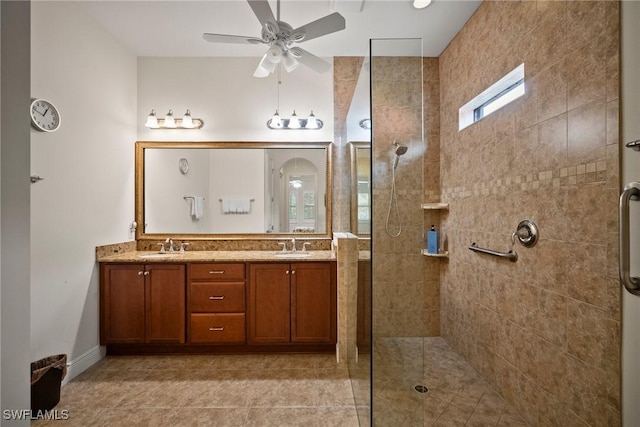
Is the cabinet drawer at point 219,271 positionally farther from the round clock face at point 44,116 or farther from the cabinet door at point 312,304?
the round clock face at point 44,116

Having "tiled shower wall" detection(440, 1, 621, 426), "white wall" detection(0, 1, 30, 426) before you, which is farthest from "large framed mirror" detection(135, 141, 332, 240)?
"white wall" detection(0, 1, 30, 426)

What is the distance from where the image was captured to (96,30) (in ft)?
8.22

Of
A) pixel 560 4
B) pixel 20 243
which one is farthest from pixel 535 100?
pixel 20 243

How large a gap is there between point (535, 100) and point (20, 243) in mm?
2297

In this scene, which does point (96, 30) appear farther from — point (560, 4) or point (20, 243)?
point (560, 4)

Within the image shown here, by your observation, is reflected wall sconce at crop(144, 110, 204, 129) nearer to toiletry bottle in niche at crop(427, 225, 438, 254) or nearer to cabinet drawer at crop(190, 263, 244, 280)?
cabinet drawer at crop(190, 263, 244, 280)

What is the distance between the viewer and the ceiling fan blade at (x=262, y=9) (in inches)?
66.2

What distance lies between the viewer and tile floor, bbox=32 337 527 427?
1.51 m

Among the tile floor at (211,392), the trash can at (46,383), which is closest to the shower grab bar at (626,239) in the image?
the tile floor at (211,392)

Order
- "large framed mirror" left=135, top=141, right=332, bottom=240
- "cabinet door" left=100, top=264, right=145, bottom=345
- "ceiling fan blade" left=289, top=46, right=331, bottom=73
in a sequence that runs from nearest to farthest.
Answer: "ceiling fan blade" left=289, top=46, right=331, bottom=73 < "cabinet door" left=100, top=264, right=145, bottom=345 < "large framed mirror" left=135, top=141, right=332, bottom=240

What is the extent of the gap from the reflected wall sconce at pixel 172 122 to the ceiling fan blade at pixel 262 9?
1.59 m

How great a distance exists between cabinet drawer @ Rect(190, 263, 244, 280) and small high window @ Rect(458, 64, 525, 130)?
2393mm

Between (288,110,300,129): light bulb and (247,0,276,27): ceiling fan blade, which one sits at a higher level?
(247,0,276,27): ceiling fan blade

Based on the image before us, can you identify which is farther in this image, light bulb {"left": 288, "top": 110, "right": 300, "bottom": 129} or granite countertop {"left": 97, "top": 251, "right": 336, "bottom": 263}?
light bulb {"left": 288, "top": 110, "right": 300, "bottom": 129}
